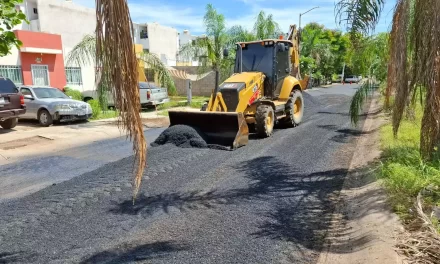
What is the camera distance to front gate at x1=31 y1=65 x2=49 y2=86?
19.6 m

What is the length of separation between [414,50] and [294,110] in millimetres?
7895

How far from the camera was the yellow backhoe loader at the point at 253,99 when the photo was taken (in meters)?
8.62

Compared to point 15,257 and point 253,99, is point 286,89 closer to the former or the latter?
point 253,99

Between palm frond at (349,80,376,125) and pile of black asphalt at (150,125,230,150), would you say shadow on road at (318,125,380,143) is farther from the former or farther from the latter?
pile of black asphalt at (150,125,230,150)

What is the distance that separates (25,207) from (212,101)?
5511mm

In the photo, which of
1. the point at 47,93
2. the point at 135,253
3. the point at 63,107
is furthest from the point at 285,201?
the point at 47,93

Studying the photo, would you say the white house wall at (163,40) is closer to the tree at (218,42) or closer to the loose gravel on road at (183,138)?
the tree at (218,42)

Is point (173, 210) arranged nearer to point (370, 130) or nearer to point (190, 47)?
point (370, 130)

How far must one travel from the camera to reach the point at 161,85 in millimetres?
17188

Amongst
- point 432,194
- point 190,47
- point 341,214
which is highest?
point 190,47

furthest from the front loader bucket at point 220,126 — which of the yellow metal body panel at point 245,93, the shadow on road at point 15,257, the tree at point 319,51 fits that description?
the tree at point 319,51

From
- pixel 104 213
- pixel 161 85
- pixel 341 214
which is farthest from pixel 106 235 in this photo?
pixel 161 85

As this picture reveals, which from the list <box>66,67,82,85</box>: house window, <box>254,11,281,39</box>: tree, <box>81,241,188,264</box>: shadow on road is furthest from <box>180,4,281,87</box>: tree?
<box>81,241,188,264</box>: shadow on road

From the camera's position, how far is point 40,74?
65.5 feet
